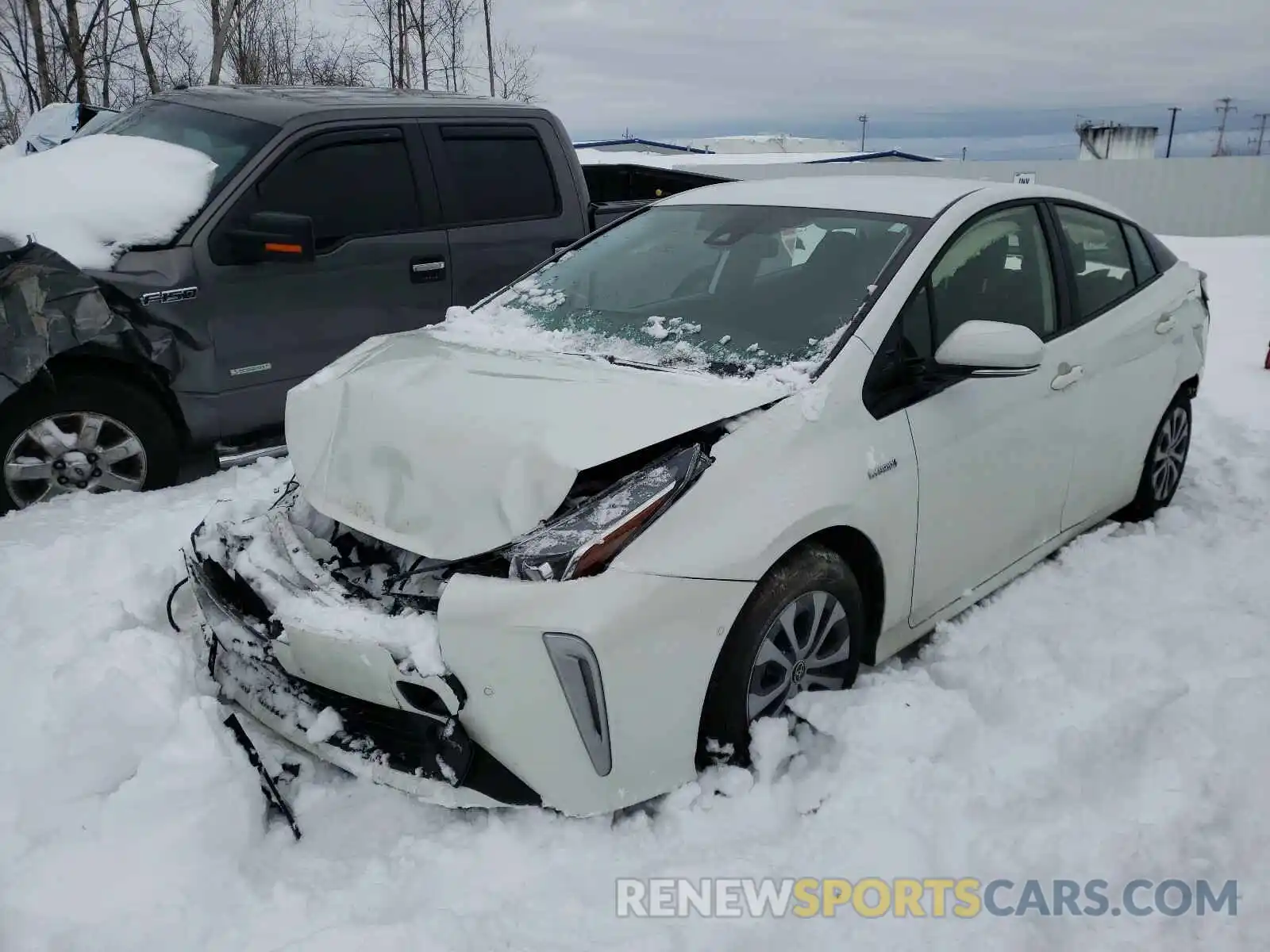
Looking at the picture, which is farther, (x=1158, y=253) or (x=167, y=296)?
(x=1158, y=253)

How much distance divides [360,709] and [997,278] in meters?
2.57

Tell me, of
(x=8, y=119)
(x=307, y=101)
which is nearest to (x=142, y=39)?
(x=8, y=119)

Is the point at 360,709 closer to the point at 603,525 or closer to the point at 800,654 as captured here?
the point at 603,525

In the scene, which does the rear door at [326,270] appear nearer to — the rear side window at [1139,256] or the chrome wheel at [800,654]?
the chrome wheel at [800,654]

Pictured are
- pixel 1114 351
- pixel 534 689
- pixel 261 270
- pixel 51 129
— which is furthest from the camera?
pixel 51 129

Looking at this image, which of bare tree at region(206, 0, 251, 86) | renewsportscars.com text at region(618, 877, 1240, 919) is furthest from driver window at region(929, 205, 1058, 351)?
bare tree at region(206, 0, 251, 86)

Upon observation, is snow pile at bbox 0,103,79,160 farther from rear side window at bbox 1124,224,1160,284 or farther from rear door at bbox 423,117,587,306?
rear side window at bbox 1124,224,1160,284

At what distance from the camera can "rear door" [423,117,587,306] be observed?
5312 millimetres

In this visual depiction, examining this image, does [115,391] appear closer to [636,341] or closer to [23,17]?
[636,341]

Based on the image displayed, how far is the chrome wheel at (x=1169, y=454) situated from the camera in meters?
4.37

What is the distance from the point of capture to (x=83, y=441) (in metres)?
4.19

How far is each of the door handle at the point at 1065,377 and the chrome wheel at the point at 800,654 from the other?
1.35 meters

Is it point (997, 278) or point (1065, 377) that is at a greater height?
point (997, 278)

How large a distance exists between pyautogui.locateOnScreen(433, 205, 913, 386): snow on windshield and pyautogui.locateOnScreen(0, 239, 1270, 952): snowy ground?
1.05 m
